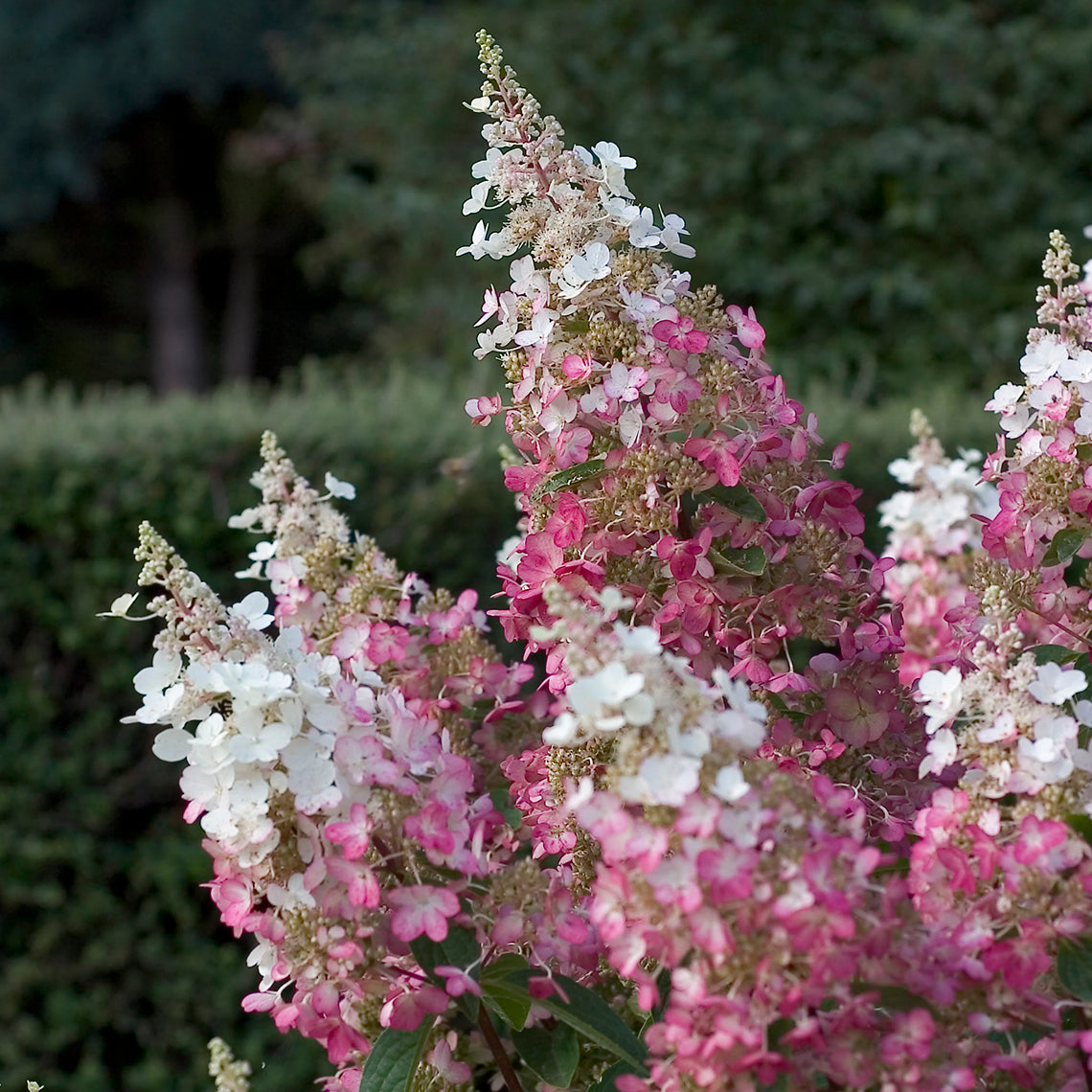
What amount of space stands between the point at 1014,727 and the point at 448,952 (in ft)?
1.48

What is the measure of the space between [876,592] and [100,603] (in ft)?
7.86

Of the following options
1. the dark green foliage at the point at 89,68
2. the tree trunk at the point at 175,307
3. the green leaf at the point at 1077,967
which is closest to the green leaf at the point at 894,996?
the green leaf at the point at 1077,967

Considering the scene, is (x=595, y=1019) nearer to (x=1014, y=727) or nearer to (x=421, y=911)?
(x=421, y=911)

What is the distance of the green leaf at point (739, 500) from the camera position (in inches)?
48.0

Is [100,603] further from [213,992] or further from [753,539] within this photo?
[753,539]

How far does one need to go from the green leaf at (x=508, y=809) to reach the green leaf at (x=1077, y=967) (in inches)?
22.8

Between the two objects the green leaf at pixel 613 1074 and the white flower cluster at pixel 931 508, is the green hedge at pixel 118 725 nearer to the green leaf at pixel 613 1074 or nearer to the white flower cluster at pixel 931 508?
the green leaf at pixel 613 1074

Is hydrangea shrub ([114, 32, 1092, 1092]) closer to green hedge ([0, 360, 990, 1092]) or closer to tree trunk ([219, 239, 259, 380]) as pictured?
green hedge ([0, 360, 990, 1092])

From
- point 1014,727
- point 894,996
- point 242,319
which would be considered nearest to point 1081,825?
point 1014,727

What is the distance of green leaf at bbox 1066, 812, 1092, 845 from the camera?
0.96 meters

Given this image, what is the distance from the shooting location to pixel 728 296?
22.1ft

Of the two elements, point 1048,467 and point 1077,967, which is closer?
point 1077,967

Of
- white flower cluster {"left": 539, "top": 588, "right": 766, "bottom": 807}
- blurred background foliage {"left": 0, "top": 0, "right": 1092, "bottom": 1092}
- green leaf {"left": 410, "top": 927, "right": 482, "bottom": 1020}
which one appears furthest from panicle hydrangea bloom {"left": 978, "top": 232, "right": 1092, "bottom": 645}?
blurred background foliage {"left": 0, "top": 0, "right": 1092, "bottom": 1092}

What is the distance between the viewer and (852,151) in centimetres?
647
